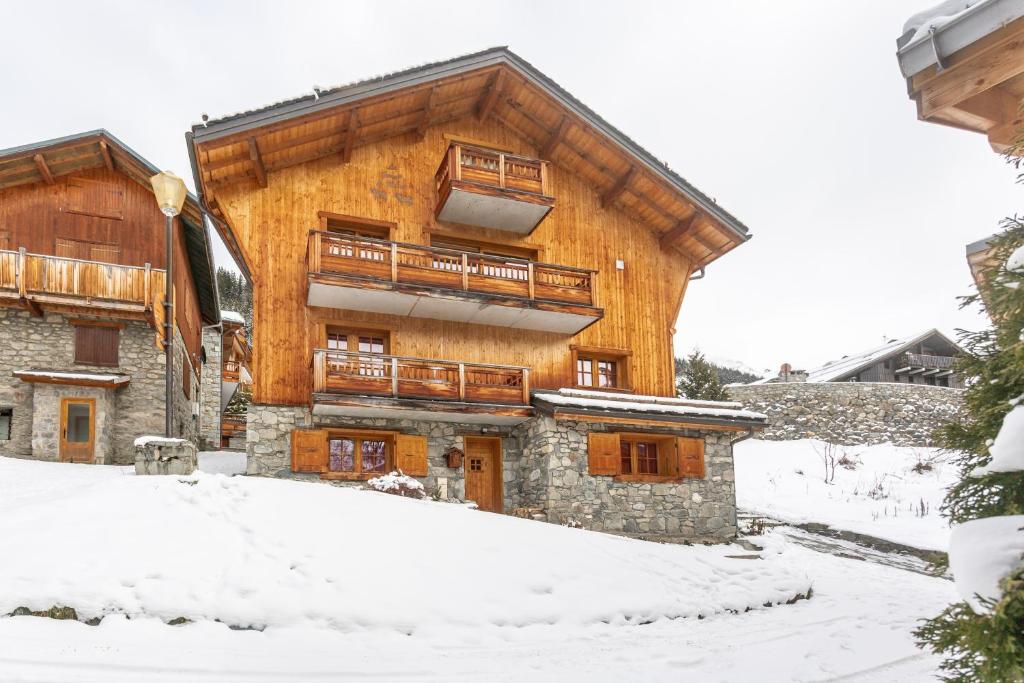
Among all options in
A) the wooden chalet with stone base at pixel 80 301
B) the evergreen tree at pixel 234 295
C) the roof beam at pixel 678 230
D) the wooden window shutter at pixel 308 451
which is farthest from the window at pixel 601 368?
the evergreen tree at pixel 234 295

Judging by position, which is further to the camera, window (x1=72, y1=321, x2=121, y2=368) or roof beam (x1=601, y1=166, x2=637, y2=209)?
window (x1=72, y1=321, x2=121, y2=368)

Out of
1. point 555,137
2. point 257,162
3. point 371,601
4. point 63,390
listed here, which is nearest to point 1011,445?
point 371,601

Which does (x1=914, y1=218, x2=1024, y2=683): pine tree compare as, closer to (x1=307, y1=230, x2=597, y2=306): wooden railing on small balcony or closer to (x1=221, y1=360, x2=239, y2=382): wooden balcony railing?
(x1=307, y1=230, x2=597, y2=306): wooden railing on small balcony

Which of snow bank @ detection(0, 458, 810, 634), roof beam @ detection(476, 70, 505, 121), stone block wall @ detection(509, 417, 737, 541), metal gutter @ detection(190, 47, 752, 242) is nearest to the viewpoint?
snow bank @ detection(0, 458, 810, 634)

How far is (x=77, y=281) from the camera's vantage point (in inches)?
798

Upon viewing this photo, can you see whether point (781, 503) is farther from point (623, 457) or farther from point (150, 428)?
point (150, 428)

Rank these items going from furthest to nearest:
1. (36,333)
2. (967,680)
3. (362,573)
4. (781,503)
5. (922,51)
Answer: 1. (781,503)
2. (36,333)
3. (362,573)
4. (922,51)
5. (967,680)

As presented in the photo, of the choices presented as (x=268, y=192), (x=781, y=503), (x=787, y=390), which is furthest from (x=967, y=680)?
(x=787, y=390)

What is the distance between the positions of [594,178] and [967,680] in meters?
17.8

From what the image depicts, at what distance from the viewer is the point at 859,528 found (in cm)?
1917

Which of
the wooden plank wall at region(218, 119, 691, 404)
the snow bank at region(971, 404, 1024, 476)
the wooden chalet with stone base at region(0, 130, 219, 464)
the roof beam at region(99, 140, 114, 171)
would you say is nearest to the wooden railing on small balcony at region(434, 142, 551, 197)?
the wooden plank wall at region(218, 119, 691, 404)

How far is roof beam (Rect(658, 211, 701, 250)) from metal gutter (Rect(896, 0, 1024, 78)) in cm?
1525

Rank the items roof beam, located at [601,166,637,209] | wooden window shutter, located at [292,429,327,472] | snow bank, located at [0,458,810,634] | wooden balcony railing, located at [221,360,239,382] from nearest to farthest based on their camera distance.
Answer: snow bank, located at [0,458,810,634]
wooden window shutter, located at [292,429,327,472]
roof beam, located at [601,166,637,209]
wooden balcony railing, located at [221,360,239,382]

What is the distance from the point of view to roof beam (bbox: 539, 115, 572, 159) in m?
19.6
